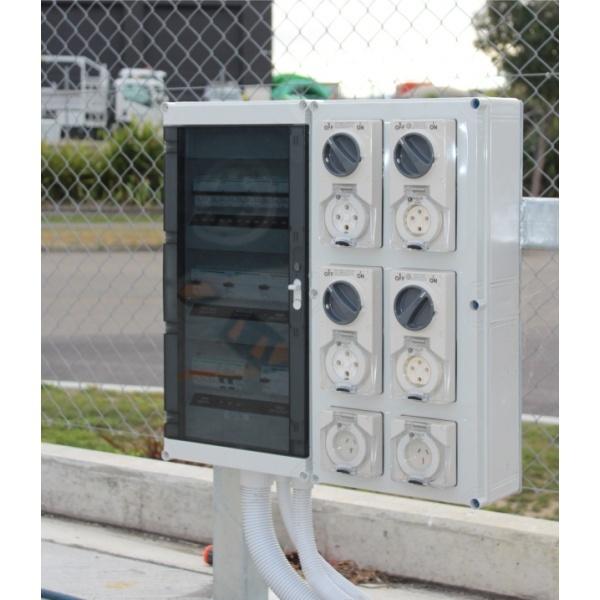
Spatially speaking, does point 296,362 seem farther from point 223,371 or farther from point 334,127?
point 334,127

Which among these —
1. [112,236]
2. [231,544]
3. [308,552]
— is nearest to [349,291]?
[308,552]

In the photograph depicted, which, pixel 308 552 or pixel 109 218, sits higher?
pixel 109 218

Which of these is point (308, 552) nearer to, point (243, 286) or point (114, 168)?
point (243, 286)

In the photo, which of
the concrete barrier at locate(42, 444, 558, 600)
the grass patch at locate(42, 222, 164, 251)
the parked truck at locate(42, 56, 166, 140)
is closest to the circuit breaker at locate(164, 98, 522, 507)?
the concrete barrier at locate(42, 444, 558, 600)

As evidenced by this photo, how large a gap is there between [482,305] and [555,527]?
4.13ft

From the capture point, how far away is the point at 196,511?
4.72 m

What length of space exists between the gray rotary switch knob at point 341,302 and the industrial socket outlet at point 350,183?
4.3 inches

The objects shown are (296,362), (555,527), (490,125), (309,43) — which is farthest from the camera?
(309,43)

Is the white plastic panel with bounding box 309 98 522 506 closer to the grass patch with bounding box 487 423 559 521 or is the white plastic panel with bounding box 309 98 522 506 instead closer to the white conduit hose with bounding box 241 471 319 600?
the white conduit hose with bounding box 241 471 319 600

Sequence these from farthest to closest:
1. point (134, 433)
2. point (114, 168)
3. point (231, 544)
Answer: point (114, 168)
point (134, 433)
point (231, 544)

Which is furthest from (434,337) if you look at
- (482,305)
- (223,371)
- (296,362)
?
(223,371)

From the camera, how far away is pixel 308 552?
3471 millimetres

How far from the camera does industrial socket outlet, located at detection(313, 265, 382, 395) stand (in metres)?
3.24

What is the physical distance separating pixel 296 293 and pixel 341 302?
0.16 meters
